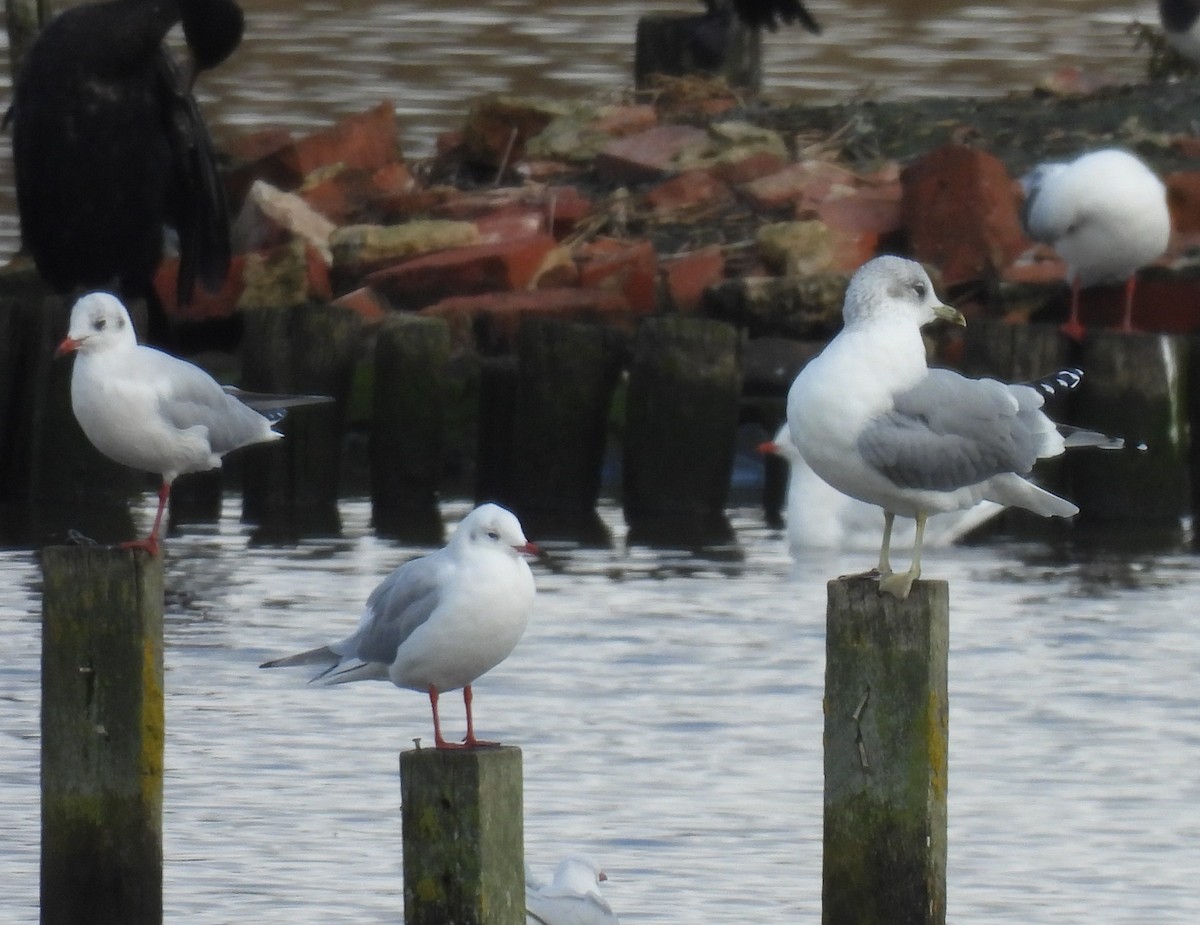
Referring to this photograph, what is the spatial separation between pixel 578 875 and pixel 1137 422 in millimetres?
6229

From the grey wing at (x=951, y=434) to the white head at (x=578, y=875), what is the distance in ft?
3.67

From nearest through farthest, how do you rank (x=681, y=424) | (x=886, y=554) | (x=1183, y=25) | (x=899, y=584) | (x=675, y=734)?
(x=899, y=584), (x=886, y=554), (x=675, y=734), (x=681, y=424), (x=1183, y=25)

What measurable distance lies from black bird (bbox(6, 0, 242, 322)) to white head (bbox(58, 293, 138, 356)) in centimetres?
588

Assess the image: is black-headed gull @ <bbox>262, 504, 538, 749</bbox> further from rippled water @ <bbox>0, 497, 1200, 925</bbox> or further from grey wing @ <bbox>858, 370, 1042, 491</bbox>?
rippled water @ <bbox>0, 497, 1200, 925</bbox>

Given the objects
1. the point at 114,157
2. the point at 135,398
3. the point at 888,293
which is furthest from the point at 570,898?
the point at 114,157

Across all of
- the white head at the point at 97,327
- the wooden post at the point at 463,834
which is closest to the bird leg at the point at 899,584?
the wooden post at the point at 463,834

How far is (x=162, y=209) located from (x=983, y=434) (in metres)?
7.87

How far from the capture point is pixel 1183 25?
54.9 feet

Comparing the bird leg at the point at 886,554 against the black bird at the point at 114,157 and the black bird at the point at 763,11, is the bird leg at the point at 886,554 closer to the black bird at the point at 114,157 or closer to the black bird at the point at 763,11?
the black bird at the point at 114,157

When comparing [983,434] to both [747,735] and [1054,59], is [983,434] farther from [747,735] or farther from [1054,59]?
[1054,59]

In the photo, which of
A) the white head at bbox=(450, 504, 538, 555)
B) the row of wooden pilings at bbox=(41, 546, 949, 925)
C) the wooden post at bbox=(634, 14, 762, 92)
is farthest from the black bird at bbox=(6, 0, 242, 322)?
the white head at bbox=(450, 504, 538, 555)

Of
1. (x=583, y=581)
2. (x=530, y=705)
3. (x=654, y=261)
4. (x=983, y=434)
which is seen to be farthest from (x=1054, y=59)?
(x=983, y=434)

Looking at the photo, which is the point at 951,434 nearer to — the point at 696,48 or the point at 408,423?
the point at 408,423

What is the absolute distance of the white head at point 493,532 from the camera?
18.5 feet
